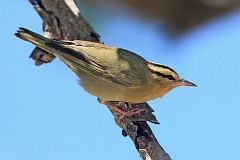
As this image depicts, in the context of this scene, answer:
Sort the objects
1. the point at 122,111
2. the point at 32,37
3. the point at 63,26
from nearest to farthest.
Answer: the point at 32,37
the point at 122,111
the point at 63,26

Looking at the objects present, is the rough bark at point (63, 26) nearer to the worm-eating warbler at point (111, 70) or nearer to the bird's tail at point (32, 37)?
the worm-eating warbler at point (111, 70)

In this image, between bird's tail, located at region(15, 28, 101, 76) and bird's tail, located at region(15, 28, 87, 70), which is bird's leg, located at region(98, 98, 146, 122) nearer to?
bird's tail, located at region(15, 28, 101, 76)

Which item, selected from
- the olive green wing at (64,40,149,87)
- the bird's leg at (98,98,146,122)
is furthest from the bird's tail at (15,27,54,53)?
the bird's leg at (98,98,146,122)

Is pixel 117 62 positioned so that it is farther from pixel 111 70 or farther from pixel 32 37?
pixel 32 37

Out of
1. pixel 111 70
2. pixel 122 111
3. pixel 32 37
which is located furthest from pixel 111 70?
pixel 32 37

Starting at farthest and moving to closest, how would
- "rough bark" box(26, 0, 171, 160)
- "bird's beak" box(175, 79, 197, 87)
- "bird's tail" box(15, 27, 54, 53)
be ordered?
1. "rough bark" box(26, 0, 171, 160)
2. "bird's beak" box(175, 79, 197, 87)
3. "bird's tail" box(15, 27, 54, 53)

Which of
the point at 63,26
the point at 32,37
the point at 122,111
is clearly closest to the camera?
the point at 32,37

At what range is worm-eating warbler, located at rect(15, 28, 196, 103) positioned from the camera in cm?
977

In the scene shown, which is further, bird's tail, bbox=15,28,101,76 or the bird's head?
the bird's head

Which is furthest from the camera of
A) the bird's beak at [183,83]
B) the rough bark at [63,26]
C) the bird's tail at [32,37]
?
the rough bark at [63,26]

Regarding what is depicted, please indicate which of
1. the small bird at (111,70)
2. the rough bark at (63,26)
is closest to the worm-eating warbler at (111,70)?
the small bird at (111,70)

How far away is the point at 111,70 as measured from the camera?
9859 millimetres

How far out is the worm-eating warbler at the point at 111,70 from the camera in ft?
32.0

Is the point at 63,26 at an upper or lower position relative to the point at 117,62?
upper
